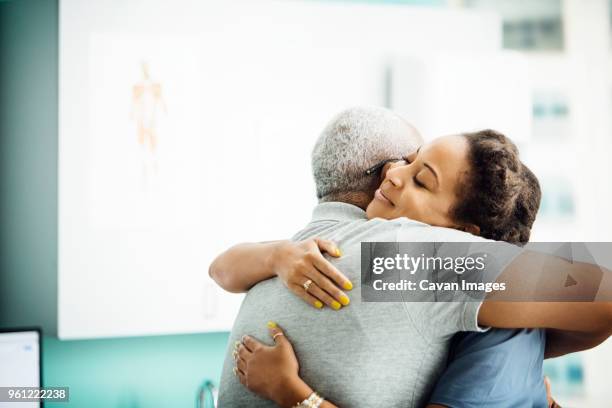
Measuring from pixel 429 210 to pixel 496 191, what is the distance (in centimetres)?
11

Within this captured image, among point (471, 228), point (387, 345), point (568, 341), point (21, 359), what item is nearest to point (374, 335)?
point (387, 345)

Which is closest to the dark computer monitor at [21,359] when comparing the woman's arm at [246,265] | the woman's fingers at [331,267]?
the woman's arm at [246,265]

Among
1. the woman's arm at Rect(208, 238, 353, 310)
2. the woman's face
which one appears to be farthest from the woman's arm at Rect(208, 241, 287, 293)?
the woman's face

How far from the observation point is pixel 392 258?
2.40 feet

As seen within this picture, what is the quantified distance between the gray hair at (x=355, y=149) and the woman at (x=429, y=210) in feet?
0.30

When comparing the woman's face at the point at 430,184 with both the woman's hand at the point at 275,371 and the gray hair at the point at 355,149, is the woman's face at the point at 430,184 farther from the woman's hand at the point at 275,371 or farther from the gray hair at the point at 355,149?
the woman's hand at the point at 275,371

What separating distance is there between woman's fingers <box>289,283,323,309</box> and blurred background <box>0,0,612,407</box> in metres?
1.25

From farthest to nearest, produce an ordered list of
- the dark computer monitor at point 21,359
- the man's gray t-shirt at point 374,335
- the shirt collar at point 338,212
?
the dark computer monitor at point 21,359, the shirt collar at point 338,212, the man's gray t-shirt at point 374,335

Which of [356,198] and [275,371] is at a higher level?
[356,198]

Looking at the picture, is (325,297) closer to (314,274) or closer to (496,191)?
(314,274)

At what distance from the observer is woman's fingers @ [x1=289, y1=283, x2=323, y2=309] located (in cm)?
76

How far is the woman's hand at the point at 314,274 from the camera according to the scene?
2.44ft

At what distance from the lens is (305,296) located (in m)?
0.77

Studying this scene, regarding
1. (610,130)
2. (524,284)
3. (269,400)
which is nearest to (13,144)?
(269,400)
